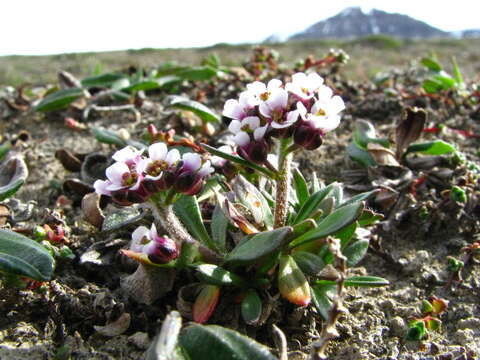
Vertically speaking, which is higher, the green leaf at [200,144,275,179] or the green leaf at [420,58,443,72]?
the green leaf at [420,58,443,72]

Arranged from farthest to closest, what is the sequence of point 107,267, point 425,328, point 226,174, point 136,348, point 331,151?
1. point 331,151
2. point 226,174
3. point 107,267
4. point 425,328
5. point 136,348

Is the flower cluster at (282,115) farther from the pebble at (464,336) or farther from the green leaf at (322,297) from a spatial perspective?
the pebble at (464,336)

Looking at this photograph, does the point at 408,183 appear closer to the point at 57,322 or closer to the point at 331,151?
the point at 331,151

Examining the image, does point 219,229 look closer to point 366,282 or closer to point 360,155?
point 366,282

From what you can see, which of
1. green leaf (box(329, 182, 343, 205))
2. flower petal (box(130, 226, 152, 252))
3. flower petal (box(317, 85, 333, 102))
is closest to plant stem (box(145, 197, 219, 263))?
flower petal (box(130, 226, 152, 252))

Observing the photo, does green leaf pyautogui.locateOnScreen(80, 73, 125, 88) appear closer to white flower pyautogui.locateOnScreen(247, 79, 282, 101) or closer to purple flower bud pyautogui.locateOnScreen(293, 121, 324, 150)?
white flower pyautogui.locateOnScreen(247, 79, 282, 101)

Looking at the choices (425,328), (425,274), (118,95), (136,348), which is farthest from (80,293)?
(118,95)
